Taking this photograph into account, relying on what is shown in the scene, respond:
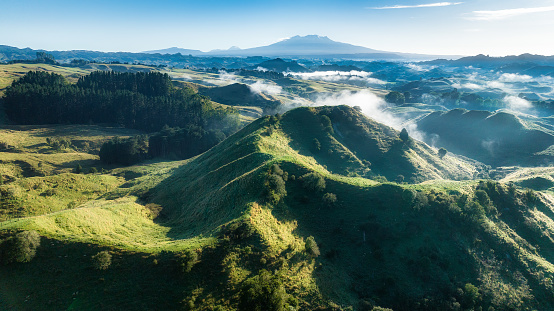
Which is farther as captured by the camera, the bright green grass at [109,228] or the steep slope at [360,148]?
the steep slope at [360,148]

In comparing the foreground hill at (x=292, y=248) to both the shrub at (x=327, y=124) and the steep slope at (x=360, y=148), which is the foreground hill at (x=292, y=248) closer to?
the steep slope at (x=360, y=148)

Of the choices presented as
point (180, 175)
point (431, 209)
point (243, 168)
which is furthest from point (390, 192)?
point (180, 175)

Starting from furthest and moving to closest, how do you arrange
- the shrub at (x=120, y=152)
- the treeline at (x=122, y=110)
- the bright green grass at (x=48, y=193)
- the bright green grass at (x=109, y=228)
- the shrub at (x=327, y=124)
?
the treeline at (x=122, y=110) → the shrub at (x=120, y=152) → the shrub at (x=327, y=124) → the bright green grass at (x=48, y=193) → the bright green grass at (x=109, y=228)

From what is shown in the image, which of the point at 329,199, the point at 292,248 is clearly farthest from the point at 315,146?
the point at 292,248

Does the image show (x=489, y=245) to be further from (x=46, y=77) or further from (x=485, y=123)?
(x=46, y=77)

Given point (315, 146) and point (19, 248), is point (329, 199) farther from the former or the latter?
point (19, 248)

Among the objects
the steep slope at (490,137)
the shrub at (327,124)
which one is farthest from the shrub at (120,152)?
the steep slope at (490,137)
